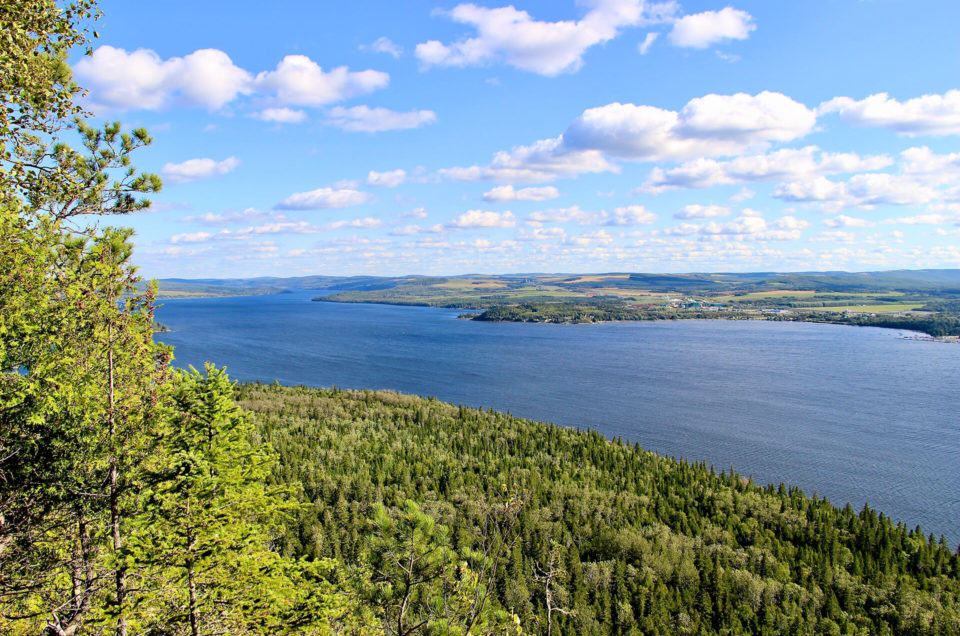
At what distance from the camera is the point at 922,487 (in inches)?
2527

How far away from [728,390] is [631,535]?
76046 millimetres

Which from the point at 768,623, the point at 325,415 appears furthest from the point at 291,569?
the point at 325,415

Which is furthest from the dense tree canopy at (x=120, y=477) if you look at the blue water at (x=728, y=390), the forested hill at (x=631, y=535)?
the blue water at (x=728, y=390)

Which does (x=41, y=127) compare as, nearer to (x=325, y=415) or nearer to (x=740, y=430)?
(x=325, y=415)

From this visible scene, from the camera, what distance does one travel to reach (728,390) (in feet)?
375

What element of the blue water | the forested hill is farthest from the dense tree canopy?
the blue water

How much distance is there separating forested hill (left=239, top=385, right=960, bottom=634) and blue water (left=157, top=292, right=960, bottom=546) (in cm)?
1300

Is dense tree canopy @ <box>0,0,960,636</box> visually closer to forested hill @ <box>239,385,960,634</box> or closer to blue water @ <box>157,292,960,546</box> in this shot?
forested hill @ <box>239,385,960,634</box>

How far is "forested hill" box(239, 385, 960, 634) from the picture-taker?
1559 inches

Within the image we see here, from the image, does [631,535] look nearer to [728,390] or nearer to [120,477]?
[120,477]

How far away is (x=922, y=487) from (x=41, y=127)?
84.3m

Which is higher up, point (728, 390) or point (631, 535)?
point (728, 390)

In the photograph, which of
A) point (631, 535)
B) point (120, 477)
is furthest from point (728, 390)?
point (120, 477)

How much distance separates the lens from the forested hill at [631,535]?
130ft
